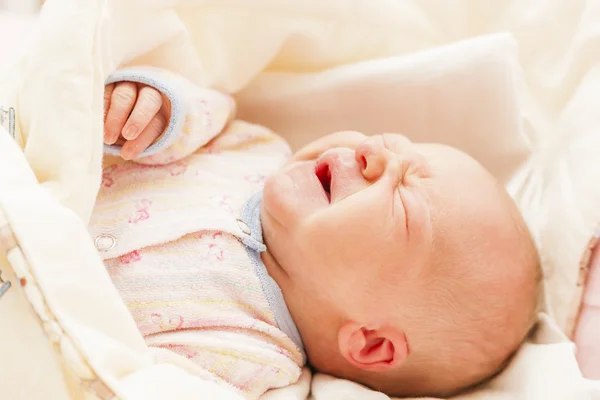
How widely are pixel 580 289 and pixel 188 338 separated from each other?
525 mm

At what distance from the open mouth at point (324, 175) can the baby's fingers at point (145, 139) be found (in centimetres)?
23

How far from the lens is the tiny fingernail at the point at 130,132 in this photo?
865mm

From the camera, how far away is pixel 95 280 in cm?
65

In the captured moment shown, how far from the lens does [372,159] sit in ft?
2.91

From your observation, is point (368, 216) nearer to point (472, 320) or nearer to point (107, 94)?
point (472, 320)

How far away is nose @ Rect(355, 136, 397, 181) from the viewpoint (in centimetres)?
89

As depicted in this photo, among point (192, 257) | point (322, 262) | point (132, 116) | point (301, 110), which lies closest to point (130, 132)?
point (132, 116)

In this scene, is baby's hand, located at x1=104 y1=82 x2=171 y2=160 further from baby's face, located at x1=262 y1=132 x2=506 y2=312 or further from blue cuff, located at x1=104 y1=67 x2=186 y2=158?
baby's face, located at x1=262 y1=132 x2=506 y2=312

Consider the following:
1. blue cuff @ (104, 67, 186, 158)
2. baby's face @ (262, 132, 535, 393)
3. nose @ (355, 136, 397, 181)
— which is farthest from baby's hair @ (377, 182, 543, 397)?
blue cuff @ (104, 67, 186, 158)

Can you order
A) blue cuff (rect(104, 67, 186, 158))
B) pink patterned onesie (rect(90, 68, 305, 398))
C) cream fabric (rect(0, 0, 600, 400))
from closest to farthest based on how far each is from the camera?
cream fabric (rect(0, 0, 600, 400))
pink patterned onesie (rect(90, 68, 305, 398))
blue cuff (rect(104, 67, 186, 158))

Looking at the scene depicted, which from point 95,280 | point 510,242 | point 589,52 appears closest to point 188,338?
point 95,280

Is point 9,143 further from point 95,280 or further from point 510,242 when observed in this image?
point 510,242

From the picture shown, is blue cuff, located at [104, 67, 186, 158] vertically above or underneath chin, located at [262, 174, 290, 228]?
above

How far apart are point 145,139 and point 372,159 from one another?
0.31m
